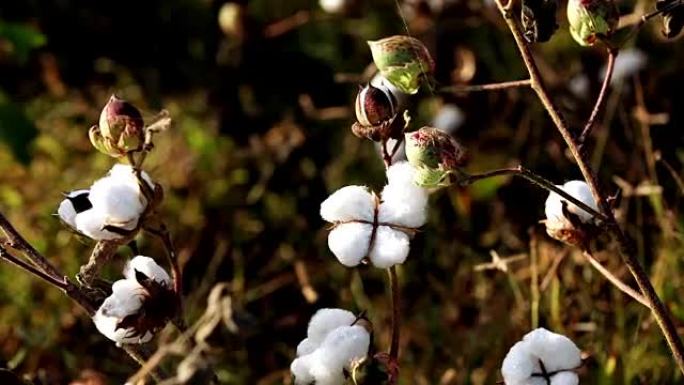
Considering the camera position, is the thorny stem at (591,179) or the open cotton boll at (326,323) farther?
the open cotton boll at (326,323)

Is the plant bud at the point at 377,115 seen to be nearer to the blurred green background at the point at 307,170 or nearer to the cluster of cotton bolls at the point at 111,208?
the cluster of cotton bolls at the point at 111,208

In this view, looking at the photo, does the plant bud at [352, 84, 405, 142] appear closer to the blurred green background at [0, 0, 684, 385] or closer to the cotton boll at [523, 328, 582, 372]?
the cotton boll at [523, 328, 582, 372]

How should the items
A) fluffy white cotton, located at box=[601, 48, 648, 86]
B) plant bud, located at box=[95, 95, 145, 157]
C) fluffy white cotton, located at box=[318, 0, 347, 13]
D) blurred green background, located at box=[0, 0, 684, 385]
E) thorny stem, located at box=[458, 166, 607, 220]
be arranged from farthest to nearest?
fluffy white cotton, located at box=[318, 0, 347, 13]
fluffy white cotton, located at box=[601, 48, 648, 86]
blurred green background, located at box=[0, 0, 684, 385]
plant bud, located at box=[95, 95, 145, 157]
thorny stem, located at box=[458, 166, 607, 220]

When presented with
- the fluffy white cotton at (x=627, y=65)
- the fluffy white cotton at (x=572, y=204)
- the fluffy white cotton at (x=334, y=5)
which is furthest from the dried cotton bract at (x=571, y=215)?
the fluffy white cotton at (x=334, y=5)

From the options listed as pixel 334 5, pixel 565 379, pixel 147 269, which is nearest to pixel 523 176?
pixel 565 379

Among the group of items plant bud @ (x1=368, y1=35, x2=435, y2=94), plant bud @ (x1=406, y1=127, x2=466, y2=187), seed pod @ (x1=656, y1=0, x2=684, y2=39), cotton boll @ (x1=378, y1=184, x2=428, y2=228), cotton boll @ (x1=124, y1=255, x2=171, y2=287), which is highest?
plant bud @ (x1=368, y1=35, x2=435, y2=94)

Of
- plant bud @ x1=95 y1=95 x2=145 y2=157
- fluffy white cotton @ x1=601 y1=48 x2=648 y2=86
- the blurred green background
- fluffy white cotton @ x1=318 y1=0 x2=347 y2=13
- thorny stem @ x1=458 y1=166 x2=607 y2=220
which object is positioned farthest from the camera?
fluffy white cotton @ x1=318 y1=0 x2=347 y2=13

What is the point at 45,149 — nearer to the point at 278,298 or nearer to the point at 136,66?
the point at 136,66

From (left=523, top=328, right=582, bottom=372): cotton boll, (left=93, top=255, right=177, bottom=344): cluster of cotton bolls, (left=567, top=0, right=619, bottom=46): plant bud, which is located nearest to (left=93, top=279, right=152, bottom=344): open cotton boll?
(left=93, top=255, right=177, bottom=344): cluster of cotton bolls
